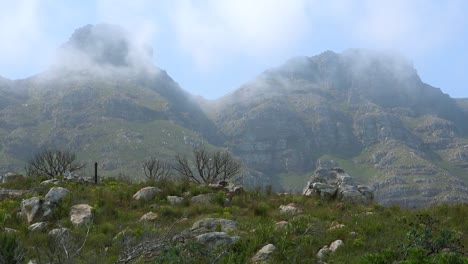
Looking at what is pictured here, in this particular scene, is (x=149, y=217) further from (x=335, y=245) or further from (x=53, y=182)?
(x=53, y=182)

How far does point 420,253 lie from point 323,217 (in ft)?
30.7

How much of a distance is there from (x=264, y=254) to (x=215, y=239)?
1610 mm

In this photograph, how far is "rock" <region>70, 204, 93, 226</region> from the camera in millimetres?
15547

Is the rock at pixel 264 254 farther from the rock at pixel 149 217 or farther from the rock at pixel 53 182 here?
the rock at pixel 53 182

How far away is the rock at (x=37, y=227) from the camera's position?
Answer: 48.5ft

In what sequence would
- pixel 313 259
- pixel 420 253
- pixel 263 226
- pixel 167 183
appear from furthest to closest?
pixel 167 183
pixel 263 226
pixel 313 259
pixel 420 253

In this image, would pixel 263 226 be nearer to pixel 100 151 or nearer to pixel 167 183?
pixel 167 183

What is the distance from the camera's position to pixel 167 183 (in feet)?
72.8

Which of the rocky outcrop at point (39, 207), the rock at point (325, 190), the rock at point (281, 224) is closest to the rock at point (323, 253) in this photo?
the rock at point (281, 224)

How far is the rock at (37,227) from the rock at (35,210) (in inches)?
37.6

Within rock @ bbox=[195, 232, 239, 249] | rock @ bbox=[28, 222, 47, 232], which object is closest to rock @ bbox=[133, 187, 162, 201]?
rock @ bbox=[28, 222, 47, 232]

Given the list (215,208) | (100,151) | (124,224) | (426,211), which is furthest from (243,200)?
(100,151)

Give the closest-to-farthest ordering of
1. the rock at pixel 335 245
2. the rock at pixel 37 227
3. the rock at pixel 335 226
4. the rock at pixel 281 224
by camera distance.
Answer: the rock at pixel 335 245, the rock at pixel 281 224, the rock at pixel 335 226, the rock at pixel 37 227

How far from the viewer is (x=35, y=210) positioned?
16.4 meters
